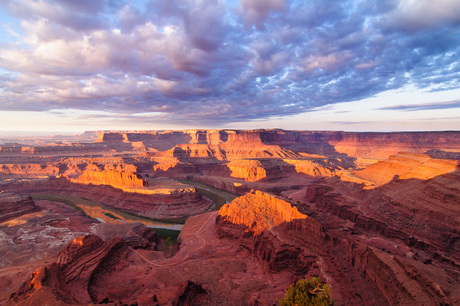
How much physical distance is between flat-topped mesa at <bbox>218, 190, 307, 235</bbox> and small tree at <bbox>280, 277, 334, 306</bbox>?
1353 cm

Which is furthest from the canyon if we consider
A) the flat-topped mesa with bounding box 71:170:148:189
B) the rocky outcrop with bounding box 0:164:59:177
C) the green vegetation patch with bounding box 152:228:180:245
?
the rocky outcrop with bounding box 0:164:59:177

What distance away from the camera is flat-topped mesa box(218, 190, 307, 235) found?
28594 millimetres

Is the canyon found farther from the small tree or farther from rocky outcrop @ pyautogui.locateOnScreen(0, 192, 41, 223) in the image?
the small tree

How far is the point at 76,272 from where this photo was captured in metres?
20.1

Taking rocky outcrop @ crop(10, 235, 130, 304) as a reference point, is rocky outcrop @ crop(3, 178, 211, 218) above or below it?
below

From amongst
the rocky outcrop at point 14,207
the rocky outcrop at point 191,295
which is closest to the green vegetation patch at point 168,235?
the rocky outcrop at point 191,295

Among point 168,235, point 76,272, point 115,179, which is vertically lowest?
point 168,235

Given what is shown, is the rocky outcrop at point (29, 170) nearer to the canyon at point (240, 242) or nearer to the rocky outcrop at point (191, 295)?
the canyon at point (240, 242)

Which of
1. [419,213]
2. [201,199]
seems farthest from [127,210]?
[419,213]

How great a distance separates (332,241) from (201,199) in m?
37.7

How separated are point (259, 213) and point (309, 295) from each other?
19173 mm

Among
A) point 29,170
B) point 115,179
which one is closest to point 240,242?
point 115,179

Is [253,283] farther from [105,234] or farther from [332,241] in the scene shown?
[105,234]

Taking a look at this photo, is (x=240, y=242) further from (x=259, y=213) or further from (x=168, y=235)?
(x=168, y=235)
